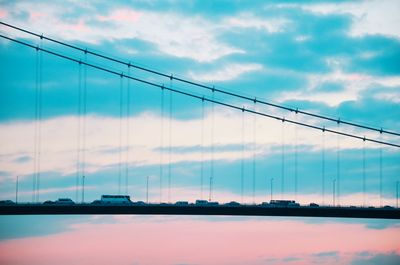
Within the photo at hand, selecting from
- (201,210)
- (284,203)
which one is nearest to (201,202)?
(201,210)

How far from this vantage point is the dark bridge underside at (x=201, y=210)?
8994 centimetres

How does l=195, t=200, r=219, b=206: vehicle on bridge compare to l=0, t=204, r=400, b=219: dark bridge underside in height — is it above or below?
above

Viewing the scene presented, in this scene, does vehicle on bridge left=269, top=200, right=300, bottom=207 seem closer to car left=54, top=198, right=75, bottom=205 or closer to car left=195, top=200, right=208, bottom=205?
car left=195, top=200, right=208, bottom=205

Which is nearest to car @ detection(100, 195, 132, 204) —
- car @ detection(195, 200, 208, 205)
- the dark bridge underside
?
the dark bridge underside

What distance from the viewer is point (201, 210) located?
94750mm

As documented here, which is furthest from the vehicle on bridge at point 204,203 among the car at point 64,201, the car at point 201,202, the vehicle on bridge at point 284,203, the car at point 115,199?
the car at point 64,201

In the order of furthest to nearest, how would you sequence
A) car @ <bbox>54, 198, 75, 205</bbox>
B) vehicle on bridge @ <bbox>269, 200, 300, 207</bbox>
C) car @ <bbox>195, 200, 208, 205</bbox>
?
vehicle on bridge @ <bbox>269, 200, 300, 207</bbox>, car @ <bbox>195, 200, 208, 205</bbox>, car @ <bbox>54, 198, 75, 205</bbox>

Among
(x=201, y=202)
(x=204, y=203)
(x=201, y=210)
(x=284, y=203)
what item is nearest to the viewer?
(x=201, y=210)

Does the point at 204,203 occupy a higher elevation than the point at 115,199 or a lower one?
lower

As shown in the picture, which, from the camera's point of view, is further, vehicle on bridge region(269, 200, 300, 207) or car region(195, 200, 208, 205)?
vehicle on bridge region(269, 200, 300, 207)

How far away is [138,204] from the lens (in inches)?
3725

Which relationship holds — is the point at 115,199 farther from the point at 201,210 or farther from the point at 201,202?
the point at 201,202

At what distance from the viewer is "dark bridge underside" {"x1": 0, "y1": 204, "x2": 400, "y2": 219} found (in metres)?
89.9

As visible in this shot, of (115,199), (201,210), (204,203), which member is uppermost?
(115,199)
